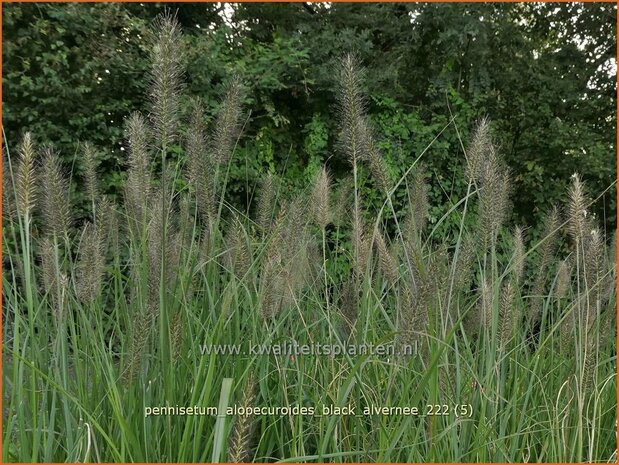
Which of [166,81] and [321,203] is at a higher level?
[166,81]

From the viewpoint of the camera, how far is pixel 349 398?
4.51 ft

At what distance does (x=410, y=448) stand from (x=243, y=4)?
4.42 metres

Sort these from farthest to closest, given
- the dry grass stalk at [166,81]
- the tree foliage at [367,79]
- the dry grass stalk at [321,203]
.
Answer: the tree foliage at [367,79] < the dry grass stalk at [321,203] < the dry grass stalk at [166,81]

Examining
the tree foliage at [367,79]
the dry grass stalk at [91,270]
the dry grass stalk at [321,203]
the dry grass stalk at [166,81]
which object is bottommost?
the dry grass stalk at [91,270]

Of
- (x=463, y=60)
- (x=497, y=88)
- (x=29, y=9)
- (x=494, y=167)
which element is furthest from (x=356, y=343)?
(x=497, y=88)

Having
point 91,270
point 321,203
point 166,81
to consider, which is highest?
point 166,81

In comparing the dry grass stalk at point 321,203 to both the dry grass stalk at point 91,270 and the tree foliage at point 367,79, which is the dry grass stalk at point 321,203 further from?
the tree foliage at point 367,79

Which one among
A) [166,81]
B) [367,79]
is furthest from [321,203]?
[367,79]

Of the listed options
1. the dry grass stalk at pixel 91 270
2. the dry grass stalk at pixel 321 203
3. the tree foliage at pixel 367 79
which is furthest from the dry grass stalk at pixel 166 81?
the tree foliage at pixel 367 79

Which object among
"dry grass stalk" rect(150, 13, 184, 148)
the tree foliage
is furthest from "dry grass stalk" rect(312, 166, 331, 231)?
the tree foliage

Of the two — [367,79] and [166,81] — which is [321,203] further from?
[367,79]

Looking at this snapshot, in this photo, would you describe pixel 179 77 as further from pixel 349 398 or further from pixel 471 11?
pixel 471 11

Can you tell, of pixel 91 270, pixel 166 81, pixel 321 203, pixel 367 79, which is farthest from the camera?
pixel 367 79

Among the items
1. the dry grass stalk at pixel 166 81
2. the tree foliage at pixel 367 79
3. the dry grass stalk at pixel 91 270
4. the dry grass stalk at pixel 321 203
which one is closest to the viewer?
the dry grass stalk at pixel 166 81
